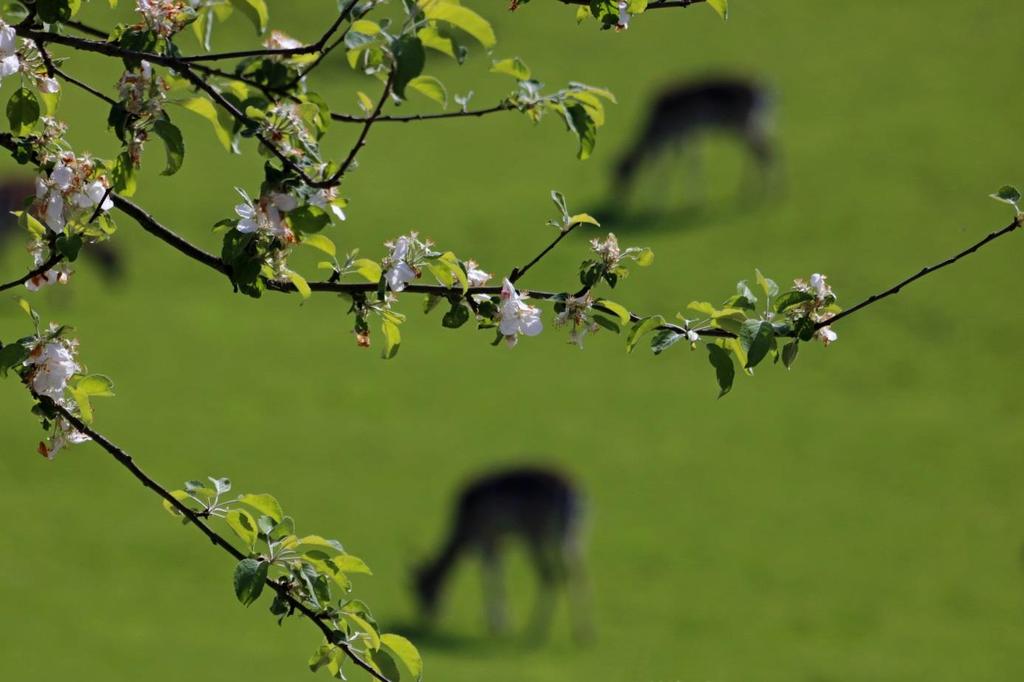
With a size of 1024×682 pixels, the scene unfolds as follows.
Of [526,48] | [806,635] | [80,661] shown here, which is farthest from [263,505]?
[526,48]

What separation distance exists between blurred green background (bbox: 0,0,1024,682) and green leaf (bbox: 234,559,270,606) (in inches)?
484

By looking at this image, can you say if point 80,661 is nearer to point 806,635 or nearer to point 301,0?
point 806,635

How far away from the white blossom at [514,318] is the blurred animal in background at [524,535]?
47.3 feet

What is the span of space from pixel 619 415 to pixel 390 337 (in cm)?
1861

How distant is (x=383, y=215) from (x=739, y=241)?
16.9 ft

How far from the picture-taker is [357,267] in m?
3.48

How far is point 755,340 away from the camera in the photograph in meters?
3.14

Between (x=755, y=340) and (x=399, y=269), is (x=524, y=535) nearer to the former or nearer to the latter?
(x=399, y=269)

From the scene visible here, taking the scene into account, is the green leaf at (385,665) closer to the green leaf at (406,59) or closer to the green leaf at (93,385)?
the green leaf at (93,385)

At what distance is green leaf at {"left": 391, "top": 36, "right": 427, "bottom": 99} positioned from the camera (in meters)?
2.93

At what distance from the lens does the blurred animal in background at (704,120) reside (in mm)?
27609

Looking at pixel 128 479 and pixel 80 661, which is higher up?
pixel 128 479

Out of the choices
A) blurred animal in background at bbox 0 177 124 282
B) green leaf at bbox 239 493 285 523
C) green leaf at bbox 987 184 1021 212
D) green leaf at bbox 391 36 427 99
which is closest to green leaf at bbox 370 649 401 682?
green leaf at bbox 239 493 285 523

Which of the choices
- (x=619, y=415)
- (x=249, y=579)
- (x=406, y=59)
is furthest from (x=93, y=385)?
(x=619, y=415)
